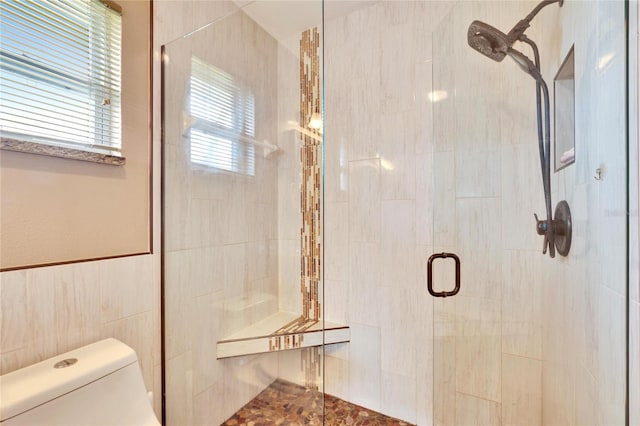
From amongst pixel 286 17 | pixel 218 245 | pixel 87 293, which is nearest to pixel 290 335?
pixel 218 245

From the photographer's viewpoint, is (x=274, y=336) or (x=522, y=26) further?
(x=274, y=336)

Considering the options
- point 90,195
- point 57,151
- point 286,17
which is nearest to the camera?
point 57,151

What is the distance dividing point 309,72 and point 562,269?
4.29ft

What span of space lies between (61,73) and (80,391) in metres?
1.07

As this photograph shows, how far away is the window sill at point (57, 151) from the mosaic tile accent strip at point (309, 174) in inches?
30.4

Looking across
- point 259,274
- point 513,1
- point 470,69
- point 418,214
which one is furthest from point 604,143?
point 259,274

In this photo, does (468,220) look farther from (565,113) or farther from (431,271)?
(565,113)

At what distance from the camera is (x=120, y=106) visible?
3.87 ft

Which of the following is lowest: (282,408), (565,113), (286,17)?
(282,408)

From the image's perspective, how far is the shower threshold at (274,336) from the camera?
1302mm

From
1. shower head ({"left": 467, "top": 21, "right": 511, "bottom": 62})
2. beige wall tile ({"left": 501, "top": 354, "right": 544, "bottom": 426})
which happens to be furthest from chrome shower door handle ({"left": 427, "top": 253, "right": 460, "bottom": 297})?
shower head ({"left": 467, "top": 21, "right": 511, "bottom": 62})

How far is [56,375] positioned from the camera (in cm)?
84

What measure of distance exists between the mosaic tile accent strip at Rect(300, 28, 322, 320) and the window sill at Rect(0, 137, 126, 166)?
2.54 feet

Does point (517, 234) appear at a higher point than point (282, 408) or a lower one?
higher
